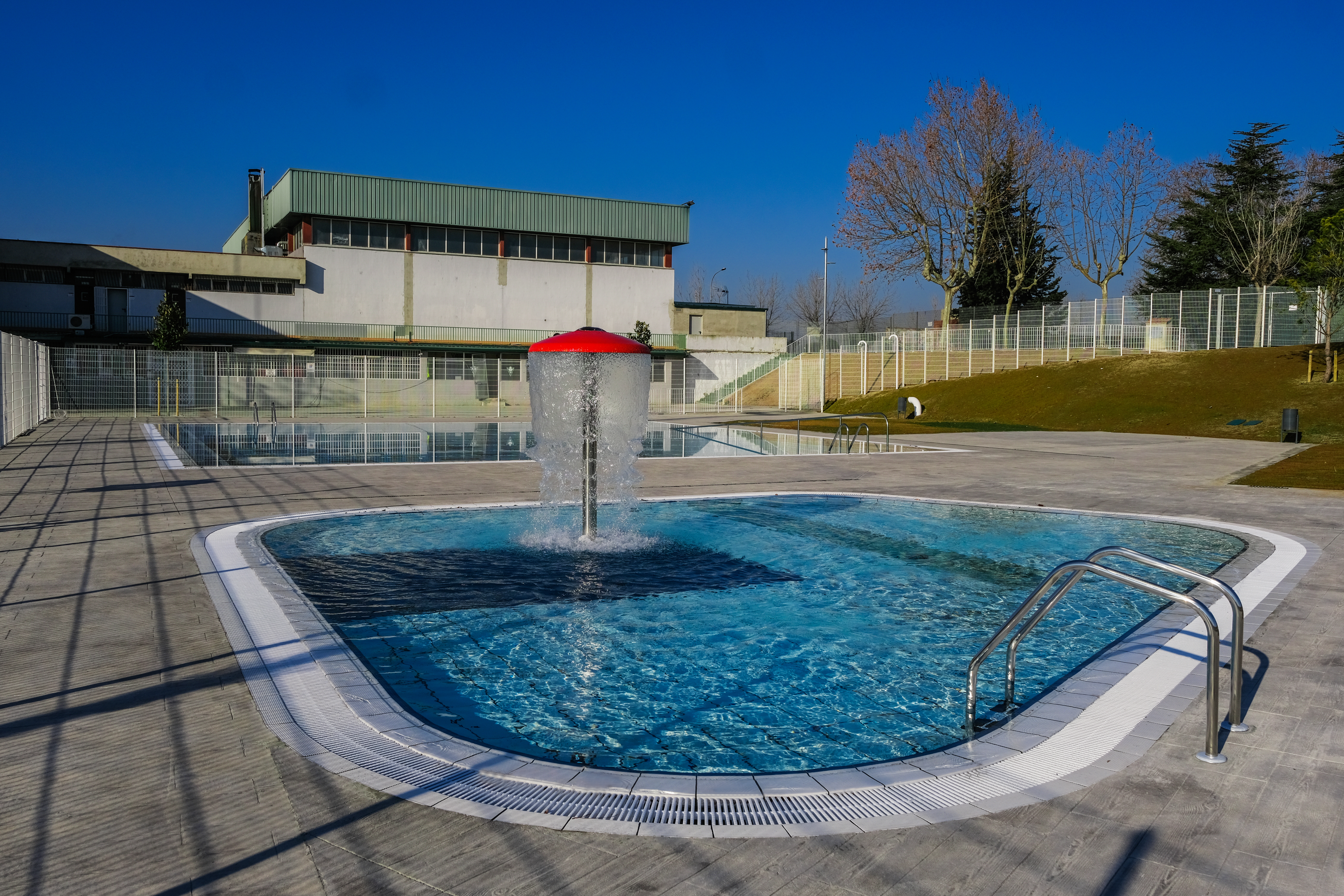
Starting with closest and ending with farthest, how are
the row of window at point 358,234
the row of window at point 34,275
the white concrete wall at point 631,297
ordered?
the row of window at point 34,275 → the row of window at point 358,234 → the white concrete wall at point 631,297

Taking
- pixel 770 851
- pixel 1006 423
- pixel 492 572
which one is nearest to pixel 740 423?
pixel 1006 423

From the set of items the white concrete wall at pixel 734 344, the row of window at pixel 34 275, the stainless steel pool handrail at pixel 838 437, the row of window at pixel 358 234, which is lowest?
the stainless steel pool handrail at pixel 838 437

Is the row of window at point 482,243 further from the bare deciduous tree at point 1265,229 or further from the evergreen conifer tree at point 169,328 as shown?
the bare deciduous tree at point 1265,229

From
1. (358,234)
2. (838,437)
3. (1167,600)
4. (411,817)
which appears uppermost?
(358,234)

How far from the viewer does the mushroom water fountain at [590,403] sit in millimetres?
9547

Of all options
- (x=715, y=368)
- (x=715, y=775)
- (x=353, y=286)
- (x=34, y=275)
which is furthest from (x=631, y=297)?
(x=715, y=775)

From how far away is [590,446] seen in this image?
988 centimetres

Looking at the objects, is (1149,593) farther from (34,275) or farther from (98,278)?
(34,275)

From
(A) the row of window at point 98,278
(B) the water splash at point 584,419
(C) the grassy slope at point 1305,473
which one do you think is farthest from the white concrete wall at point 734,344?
(B) the water splash at point 584,419

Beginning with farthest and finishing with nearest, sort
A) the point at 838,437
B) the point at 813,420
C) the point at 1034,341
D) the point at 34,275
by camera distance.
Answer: the point at 34,275 < the point at 1034,341 < the point at 813,420 < the point at 838,437

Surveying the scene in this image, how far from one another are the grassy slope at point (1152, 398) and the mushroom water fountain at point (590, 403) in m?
20.9

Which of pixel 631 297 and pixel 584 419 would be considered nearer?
pixel 584 419

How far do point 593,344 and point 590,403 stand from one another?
0.68m

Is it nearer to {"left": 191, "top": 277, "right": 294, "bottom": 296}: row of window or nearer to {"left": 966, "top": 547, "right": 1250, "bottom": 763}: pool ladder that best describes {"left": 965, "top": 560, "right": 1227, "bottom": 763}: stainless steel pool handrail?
{"left": 966, "top": 547, "right": 1250, "bottom": 763}: pool ladder
